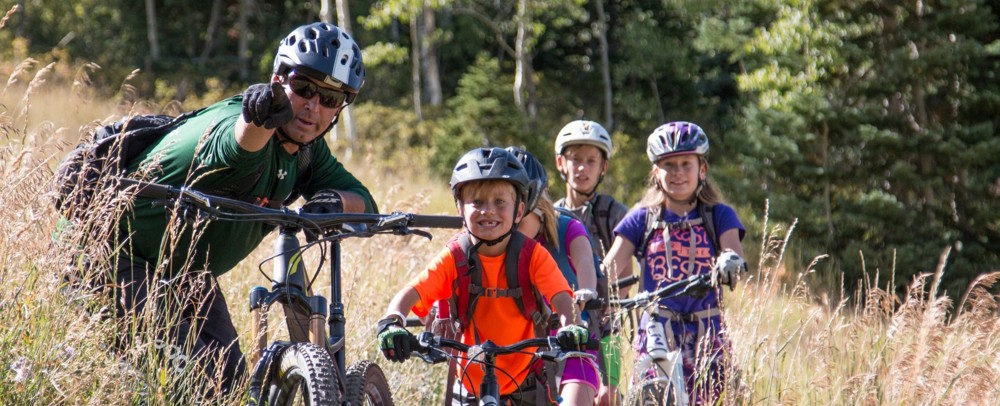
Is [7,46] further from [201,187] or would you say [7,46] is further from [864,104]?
[201,187]

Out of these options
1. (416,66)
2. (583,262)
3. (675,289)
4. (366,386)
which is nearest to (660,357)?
(675,289)

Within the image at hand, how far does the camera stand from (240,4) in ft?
136

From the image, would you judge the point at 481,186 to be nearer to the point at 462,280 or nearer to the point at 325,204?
the point at 462,280

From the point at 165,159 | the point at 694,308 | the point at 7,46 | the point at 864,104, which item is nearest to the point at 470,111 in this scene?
the point at 864,104

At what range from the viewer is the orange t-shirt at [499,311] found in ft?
15.3

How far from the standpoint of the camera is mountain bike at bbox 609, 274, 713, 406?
5.57m

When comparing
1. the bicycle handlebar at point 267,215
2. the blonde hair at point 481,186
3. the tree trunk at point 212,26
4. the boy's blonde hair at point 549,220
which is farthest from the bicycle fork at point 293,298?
the tree trunk at point 212,26

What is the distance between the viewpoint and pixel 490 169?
15.0 ft

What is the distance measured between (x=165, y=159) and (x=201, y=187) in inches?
7.4

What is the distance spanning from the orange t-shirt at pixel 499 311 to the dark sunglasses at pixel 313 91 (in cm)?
92

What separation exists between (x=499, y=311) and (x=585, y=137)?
2.78 metres

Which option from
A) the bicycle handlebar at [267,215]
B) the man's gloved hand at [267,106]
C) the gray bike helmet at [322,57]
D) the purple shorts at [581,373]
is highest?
the gray bike helmet at [322,57]

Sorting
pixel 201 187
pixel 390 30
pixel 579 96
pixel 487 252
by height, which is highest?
pixel 390 30

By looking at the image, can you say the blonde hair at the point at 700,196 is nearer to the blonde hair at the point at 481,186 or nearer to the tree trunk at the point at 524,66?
the blonde hair at the point at 481,186
